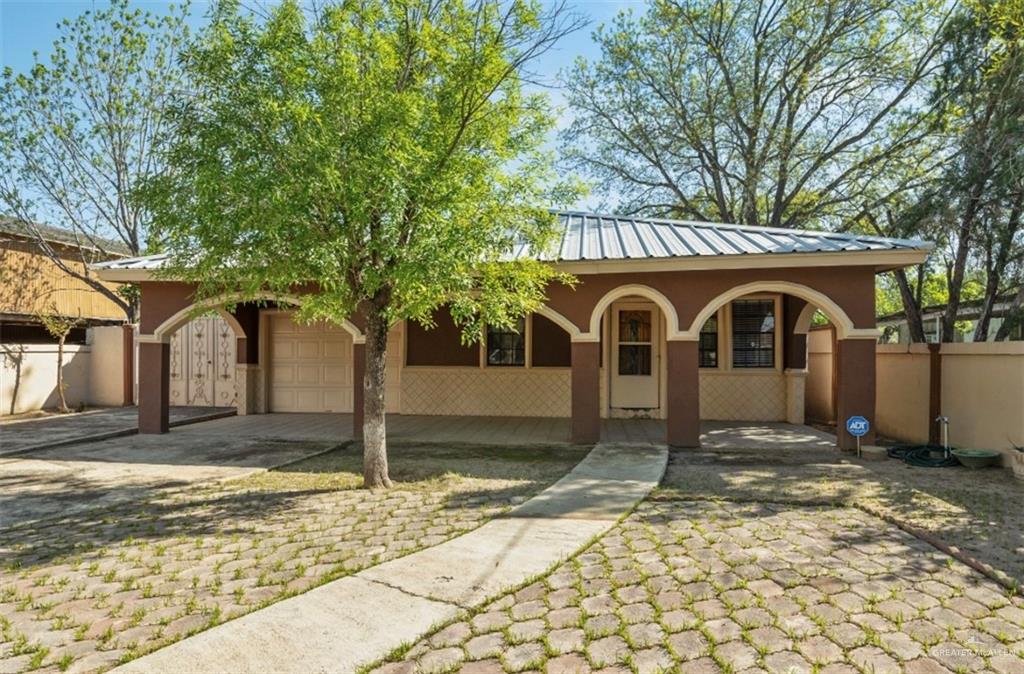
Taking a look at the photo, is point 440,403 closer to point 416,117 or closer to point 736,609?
point 416,117

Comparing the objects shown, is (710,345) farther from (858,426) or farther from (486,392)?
(486,392)

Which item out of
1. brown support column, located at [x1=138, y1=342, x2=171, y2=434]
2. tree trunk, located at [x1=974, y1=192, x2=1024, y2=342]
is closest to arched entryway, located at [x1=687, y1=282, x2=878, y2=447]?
tree trunk, located at [x1=974, y1=192, x2=1024, y2=342]

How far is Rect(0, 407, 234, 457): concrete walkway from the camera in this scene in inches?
351

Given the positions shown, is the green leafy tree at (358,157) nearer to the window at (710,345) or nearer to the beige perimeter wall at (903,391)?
the beige perimeter wall at (903,391)

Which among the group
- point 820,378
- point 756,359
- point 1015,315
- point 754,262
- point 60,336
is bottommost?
point 820,378

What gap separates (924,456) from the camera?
7.59 metres

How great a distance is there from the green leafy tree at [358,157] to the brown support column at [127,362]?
32.2 ft

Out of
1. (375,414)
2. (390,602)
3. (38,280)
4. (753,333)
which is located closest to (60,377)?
(38,280)

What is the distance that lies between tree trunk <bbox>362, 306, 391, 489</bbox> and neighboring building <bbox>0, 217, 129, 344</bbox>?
13.7 meters

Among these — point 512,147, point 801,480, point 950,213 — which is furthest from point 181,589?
point 950,213

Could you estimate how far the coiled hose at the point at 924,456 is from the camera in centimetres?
731

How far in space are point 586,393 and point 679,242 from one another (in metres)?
2.84

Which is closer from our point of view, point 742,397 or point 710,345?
point 742,397

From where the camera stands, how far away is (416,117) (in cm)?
512
